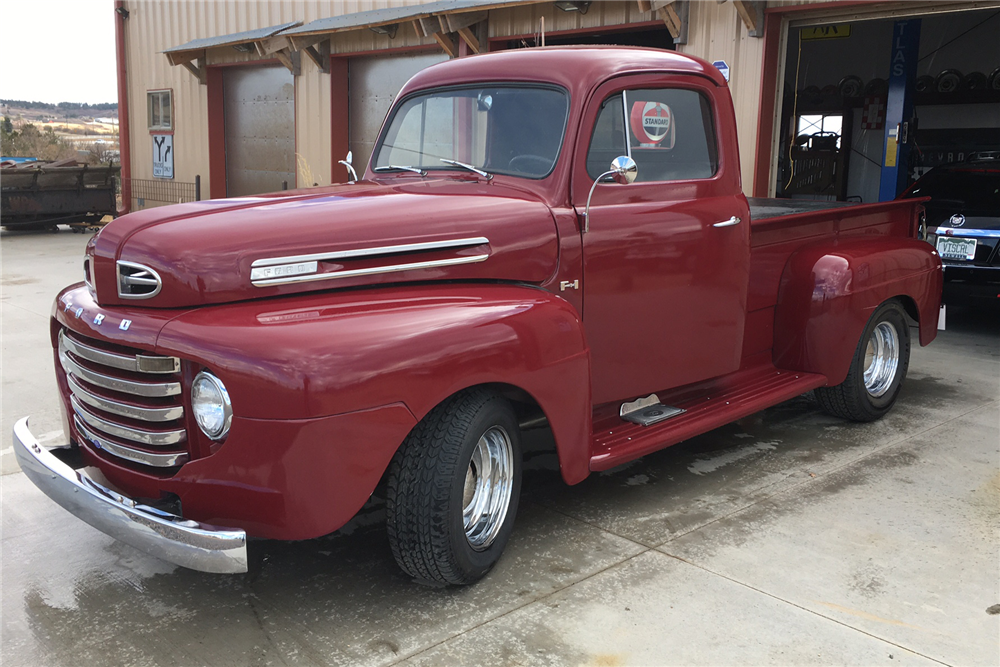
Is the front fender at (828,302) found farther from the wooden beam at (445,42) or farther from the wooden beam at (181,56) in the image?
the wooden beam at (181,56)

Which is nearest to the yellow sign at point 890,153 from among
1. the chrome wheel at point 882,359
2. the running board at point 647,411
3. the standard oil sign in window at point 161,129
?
the chrome wheel at point 882,359

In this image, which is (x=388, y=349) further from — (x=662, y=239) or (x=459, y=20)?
(x=459, y=20)

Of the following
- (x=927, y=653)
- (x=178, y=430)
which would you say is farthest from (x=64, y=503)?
(x=927, y=653)

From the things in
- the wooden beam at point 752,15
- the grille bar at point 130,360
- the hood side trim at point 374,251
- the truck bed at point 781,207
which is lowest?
the grille bar at point 130,360

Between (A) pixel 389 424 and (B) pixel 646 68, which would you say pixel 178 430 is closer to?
(A) pixel 389 424

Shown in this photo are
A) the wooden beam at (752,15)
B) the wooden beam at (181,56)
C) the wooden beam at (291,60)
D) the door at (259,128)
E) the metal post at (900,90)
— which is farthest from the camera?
the wooden beam at (181,56)

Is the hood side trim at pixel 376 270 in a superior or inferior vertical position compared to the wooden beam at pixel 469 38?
inferior

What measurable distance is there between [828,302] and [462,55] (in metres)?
7.86

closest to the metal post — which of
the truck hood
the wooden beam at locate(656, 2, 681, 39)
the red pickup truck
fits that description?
the wooden beam at locate(656, 2, 681, 39)

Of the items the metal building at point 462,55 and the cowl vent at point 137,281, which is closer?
the cowl vent at point 137,281

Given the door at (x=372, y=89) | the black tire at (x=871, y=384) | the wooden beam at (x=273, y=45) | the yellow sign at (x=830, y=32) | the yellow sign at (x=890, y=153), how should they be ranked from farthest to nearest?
the yellow sign at (x=830, y=32) < the wooden beam at (x=273, y=45) < the door at (x=372, y=89) < the yellow sign at (x=890, y=153) < the black tire at (x=871, y=384)

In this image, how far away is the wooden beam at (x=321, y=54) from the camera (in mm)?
13539

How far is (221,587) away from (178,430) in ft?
2.68

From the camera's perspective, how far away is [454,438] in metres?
3.08
